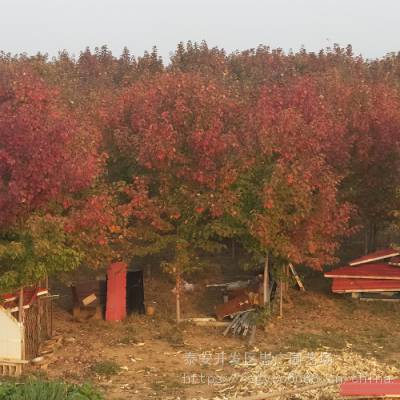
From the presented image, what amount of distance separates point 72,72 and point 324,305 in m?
27.1

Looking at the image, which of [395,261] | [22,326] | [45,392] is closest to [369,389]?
[45,392]

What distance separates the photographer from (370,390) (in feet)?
31.4

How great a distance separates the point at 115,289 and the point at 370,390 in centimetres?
778

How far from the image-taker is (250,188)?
1477cm

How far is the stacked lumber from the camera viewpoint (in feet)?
56.4

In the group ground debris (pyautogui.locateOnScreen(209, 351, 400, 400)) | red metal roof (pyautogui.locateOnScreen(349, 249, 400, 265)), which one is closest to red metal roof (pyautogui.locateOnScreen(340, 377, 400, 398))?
ground debris (pyautogui.locateOnScreen(209, 351, 400, 400))

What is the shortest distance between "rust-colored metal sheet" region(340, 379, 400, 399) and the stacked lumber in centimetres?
754

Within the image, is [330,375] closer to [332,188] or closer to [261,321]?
[261,321]

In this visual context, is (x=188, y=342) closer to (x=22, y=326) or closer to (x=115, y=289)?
(x=115, y=289)

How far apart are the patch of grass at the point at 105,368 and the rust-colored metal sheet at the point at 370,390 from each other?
4.57 metres

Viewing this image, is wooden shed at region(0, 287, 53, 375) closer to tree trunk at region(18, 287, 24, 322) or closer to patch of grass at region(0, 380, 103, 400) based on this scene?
tree trunk at region(18, 287, 24, 322)

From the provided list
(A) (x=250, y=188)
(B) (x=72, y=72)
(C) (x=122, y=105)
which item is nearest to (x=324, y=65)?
(B) (x=72, y=72)

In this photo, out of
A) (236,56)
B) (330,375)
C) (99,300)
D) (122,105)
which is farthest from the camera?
(236,56)

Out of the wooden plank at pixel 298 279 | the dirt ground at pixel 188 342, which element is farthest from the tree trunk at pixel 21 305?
the wooden plank at pixel 298 279
